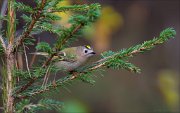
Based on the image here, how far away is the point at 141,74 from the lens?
8.48 metres

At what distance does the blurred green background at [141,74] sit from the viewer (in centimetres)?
805

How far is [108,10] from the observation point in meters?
6.91

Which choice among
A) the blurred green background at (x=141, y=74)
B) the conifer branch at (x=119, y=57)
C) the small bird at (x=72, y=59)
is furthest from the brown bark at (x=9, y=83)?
the blurred green background at (x=141, y=74)

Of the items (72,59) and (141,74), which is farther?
(141,74)

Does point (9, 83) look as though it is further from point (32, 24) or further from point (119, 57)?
point (119, 57)

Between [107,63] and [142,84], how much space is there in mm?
6505

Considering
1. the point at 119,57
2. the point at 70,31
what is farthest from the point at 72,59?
the point at 70,31

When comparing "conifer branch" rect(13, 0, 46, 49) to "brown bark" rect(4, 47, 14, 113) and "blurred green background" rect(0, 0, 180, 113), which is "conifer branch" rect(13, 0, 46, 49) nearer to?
"brown bark" rect(4, 47, 14, 113)

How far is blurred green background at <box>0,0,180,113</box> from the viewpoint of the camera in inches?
317

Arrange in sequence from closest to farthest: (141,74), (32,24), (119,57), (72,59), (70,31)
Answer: (70,31), (32,24), (119,57), (72,59), (141,74)

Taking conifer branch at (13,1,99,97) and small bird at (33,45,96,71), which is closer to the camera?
conifer branch at (13,1,99,97)

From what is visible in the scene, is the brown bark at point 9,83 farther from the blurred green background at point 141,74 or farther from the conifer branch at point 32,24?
the blurred green background at point 141,74

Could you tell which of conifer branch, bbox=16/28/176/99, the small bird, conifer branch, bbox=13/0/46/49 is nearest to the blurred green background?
the small bird

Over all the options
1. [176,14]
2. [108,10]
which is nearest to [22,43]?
[108,10]
